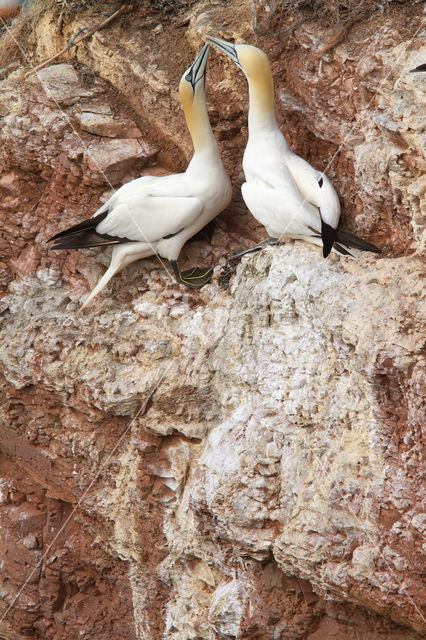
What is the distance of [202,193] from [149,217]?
0.33 m

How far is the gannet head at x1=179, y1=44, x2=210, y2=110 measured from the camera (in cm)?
464

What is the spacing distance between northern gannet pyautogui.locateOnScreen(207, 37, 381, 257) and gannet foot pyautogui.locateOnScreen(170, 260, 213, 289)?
0.50m

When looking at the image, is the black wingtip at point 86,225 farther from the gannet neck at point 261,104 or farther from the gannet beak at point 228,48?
the gannet beak at point 228,48

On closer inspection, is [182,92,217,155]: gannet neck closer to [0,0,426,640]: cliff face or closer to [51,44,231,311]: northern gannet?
[51,44,231,311]: northern gannet

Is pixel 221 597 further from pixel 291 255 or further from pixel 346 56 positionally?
pixel 346 56

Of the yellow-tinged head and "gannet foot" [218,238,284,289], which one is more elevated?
the yellow-tinged head

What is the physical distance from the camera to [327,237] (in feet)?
12.9

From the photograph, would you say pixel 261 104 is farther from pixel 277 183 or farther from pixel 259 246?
pixel 259 246

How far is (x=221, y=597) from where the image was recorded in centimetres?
417

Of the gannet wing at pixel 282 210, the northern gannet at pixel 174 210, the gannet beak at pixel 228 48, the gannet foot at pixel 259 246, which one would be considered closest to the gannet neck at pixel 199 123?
the northern gannet at pixel 174 210

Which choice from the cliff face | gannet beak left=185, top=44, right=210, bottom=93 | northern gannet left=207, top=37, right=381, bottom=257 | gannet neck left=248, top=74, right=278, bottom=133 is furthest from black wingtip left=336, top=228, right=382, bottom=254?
gannet beak left=185, top=44, right=210, bottom=93

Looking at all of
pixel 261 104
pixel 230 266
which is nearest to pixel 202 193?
pixel 230 266

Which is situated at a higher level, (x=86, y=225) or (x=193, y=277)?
(x=86, y=225)

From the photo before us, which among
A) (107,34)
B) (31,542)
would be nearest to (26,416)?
(31,542)
